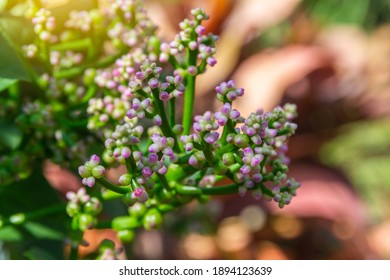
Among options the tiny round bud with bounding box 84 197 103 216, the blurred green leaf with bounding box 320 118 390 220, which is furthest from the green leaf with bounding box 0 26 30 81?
the blurred green leaf with bounding box 320 118 390 220

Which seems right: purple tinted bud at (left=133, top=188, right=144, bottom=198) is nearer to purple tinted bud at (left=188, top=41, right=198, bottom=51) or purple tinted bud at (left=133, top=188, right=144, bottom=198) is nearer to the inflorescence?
the inflorescence

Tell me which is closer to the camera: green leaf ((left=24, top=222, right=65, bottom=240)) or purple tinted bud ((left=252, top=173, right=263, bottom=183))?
purple tinted bud ((left=252, top=173, right=263, bottom=183))

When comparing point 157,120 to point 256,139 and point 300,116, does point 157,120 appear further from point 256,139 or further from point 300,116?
point 300,116

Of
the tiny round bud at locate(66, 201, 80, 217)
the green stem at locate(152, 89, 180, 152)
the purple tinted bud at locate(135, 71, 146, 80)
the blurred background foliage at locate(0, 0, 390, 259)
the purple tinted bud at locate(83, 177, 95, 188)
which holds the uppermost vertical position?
the blurred background foliage at locate(0, 0, 390, 259)

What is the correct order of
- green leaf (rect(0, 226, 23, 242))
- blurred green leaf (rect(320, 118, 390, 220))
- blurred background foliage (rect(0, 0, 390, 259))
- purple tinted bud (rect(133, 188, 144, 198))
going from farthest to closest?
blurred green leaf (rect(320, 118, 390, 220)) → blurred background foliage (rect(0, 0, 390, 259)) → green leaf (rect(0, 226, 23, 242)) → purple tinted bud (rect(133, 188, 144, 198))

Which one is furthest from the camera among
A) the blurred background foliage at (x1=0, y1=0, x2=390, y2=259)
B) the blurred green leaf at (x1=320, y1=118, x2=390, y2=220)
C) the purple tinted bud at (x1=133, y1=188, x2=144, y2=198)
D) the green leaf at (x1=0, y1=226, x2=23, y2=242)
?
the blurred green leaf at (x1=320, y1=118, x2=390, y2=220)

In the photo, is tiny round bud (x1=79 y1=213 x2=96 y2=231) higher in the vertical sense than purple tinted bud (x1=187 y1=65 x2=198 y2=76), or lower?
lower

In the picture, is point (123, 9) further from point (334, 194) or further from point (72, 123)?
point (334, 194)
